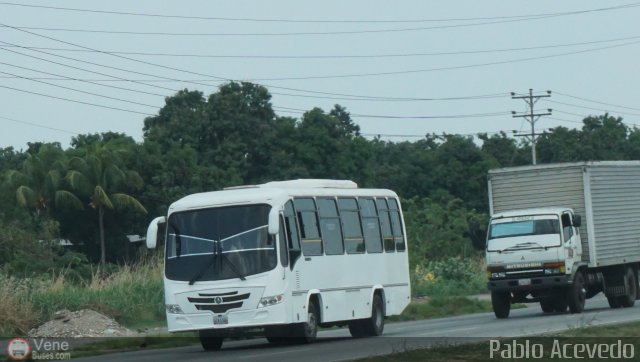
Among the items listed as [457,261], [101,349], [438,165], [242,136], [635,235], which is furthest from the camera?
[438,165]

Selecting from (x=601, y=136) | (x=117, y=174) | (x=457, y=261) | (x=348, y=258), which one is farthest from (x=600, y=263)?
(x=601, y=136)

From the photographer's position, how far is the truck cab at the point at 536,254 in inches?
1261

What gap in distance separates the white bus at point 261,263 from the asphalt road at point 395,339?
1.82ft

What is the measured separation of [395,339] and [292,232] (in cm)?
292

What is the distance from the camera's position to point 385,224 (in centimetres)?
2916

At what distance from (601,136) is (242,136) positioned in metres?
32.3

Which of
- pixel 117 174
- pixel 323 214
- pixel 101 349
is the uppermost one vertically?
pixel 117 174

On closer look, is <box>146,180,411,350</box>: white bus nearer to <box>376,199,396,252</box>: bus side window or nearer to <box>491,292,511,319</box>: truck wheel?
<box>376,199,396,252</box>: bus side window

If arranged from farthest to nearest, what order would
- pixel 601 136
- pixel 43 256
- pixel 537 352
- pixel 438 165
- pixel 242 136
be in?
pixel 601 136, pixel 438 165, pixel 242 136, pixel 43 256, pixel 537 352

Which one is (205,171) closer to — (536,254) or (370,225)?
(536,254)

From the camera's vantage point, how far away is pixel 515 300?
111 feet

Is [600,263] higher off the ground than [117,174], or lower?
lower

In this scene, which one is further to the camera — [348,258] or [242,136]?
[242,136]

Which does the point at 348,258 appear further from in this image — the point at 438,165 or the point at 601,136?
the point at 601,136
